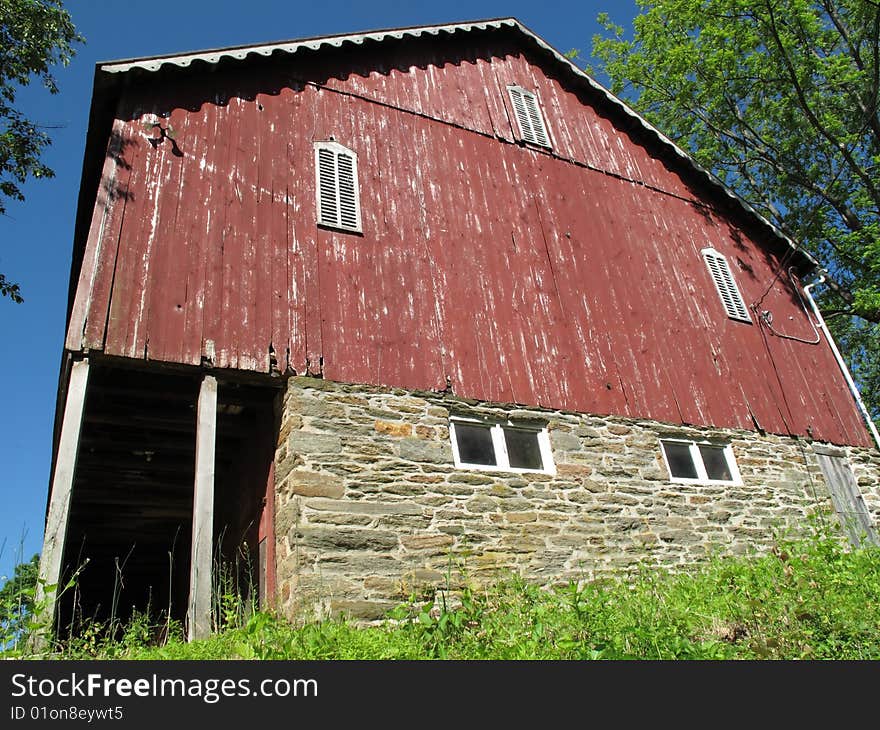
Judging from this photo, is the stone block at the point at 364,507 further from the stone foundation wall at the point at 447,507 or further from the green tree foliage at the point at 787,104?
the green tree foliage at the point at 787,104

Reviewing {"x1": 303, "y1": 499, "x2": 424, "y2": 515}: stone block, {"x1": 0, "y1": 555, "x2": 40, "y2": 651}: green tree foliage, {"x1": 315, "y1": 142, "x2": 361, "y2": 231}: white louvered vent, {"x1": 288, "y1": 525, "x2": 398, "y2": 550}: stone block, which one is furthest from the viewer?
{"x1": 315, "y1": 142, "x2": 361, "y2": 231}: white louvered vent

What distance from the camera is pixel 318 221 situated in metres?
8.52

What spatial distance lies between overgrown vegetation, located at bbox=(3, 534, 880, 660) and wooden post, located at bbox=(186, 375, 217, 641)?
0.24 m

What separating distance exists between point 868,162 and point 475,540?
19398mm

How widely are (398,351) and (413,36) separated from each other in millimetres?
6617

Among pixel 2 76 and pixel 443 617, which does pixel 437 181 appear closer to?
pixel 443 617

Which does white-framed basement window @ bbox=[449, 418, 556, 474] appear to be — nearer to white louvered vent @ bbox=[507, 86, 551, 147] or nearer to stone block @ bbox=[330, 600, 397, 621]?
stone block @ bbox=[330, 600, 397, 621]

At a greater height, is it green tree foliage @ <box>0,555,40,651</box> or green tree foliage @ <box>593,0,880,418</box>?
green tree foliage @ <box>593,0,880,418</box>

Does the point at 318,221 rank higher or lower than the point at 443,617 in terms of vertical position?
higher

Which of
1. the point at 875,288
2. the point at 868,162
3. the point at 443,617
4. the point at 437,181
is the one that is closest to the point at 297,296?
→ the point at 437,181

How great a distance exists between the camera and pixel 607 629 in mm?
5242

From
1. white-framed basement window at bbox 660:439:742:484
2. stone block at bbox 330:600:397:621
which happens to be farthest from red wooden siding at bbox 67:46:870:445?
stone block at bbox 330:600:397:621

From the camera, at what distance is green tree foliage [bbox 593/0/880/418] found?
1800 cm

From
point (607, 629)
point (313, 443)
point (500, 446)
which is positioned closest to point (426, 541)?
point (313, 443)
